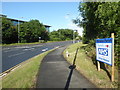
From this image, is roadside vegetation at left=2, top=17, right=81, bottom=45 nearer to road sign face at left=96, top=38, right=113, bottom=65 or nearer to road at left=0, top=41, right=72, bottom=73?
road at left=0, top=41, right=72, bottom=73

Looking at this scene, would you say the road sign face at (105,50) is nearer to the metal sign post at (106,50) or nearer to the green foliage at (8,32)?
the metal sign post at (106,50)

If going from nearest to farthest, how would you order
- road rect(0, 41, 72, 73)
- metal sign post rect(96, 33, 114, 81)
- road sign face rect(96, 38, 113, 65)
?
metal sign post rect(96, 33, 114, 81) < road sign face rect(96, 38, 113, 65) < road rect(0, 41, 72, 73)

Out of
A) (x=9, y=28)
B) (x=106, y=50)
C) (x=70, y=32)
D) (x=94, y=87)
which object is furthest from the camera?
(x=70, y=32)

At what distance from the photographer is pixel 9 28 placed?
45656 millimetres

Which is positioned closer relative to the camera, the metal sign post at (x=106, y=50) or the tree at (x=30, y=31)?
the metal sign post at (x=106, y=50)

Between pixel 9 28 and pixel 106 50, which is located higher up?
pixel 9 28

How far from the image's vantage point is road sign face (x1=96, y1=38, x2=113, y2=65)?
6.40 m

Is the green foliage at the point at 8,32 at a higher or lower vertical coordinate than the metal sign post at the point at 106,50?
higher

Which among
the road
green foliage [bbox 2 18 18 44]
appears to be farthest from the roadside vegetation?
the road

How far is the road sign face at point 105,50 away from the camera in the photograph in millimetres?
6401

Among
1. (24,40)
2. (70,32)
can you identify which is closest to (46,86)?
(24,40)

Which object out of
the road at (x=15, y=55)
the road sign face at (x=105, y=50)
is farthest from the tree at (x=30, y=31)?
the road sign face at (x=105, y=50)

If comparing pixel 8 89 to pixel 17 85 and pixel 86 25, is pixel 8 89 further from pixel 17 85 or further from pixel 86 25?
pixel 86 25

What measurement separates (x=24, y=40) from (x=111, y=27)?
165ft
